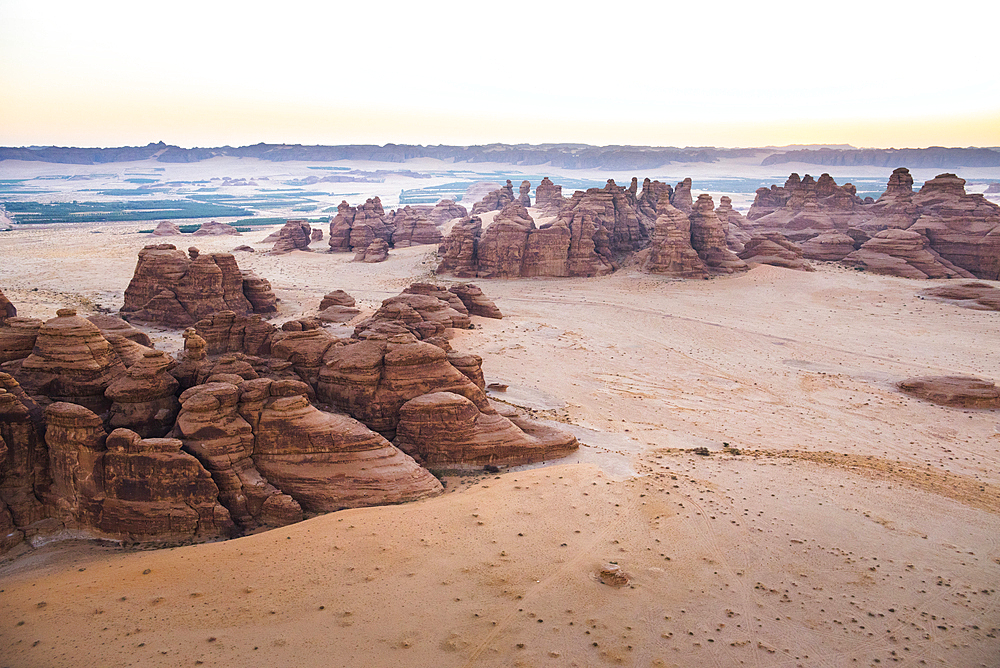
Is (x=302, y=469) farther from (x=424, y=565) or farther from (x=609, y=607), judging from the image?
(x=609, y=607)

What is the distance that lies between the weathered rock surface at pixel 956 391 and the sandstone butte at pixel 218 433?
54.7 feet

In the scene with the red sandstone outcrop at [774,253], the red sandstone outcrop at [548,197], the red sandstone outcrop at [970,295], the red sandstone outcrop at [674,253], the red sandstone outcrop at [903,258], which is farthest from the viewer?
the red sandstone outcrop at [548,197]

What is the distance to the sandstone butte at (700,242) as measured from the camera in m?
52.1

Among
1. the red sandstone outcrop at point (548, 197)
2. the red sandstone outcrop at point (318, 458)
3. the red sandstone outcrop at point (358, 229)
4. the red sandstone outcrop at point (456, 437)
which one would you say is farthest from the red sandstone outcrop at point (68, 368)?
the red sandstone outcrop at point (548, 197)

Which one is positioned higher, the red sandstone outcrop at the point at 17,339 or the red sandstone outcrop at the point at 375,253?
the red sandstone outcrop at the point at 17,339

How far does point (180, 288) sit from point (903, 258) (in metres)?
54.9

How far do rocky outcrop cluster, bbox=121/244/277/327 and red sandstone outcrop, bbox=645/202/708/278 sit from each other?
32.4 m

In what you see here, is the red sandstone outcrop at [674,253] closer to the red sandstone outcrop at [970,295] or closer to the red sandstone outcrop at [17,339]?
the red sandstone outcrop at [970,295]

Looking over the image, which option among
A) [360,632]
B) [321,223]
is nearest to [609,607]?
[360,632]

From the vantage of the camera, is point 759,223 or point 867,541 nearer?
point 867,541

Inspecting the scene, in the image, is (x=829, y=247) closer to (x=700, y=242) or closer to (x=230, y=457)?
(x=700, y=242)

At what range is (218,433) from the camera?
14.0 m

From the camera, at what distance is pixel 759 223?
70625 millimetres

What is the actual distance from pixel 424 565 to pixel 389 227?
204 feet
